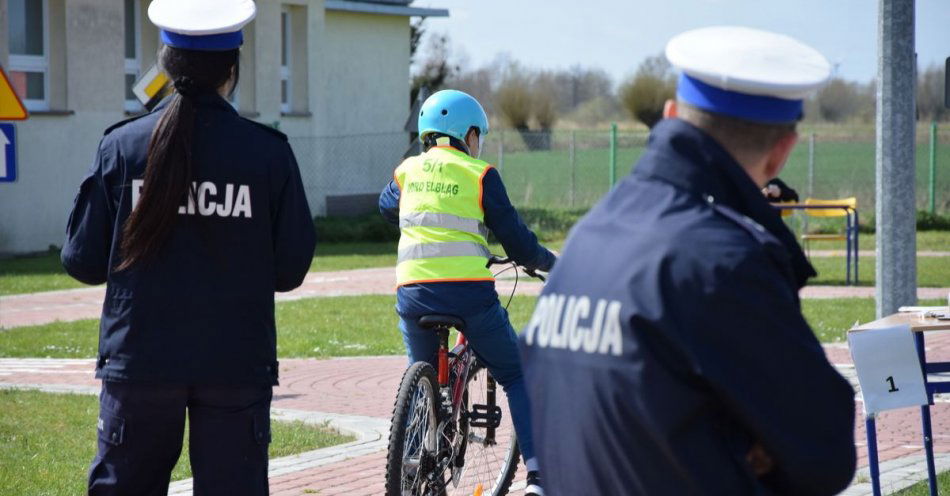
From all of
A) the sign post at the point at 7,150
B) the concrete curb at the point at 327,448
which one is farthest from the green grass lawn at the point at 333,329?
the sign post at the point at 7,150

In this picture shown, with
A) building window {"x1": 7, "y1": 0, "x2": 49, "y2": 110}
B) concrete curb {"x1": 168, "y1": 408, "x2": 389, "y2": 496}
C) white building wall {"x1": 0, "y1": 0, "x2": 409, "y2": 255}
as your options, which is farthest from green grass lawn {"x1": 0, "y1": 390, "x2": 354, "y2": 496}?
building window {"x1": 7, "y1": 0, "x2": 49, "y2": 110}

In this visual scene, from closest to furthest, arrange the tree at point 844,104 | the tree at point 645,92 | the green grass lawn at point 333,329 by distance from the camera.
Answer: the green grass lawn at point 333,329 → the tree at point 645,92 → the tree at point 844,104

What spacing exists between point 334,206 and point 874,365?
24864 millimetres

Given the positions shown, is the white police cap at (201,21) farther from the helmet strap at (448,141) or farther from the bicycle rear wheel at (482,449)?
the bicycle rear wheel at (482,449)

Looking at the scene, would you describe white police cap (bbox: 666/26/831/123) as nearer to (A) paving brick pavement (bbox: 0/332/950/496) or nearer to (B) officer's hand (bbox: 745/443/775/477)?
(B) officer's hand (bbox: 745/443/775/477)

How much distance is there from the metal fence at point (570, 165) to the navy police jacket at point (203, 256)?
80.6 feet

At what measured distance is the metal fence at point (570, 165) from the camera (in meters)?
30.0

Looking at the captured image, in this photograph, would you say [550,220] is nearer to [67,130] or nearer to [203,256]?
[67,130]

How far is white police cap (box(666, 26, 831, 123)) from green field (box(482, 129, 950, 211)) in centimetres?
2875

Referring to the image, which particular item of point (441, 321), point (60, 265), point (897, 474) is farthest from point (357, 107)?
point (441, 321)

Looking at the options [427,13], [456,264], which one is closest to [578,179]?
[427,13]

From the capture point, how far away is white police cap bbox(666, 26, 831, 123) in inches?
86.9

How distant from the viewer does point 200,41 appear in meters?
3.71

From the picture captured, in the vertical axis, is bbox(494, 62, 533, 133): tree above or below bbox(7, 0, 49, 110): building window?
below
